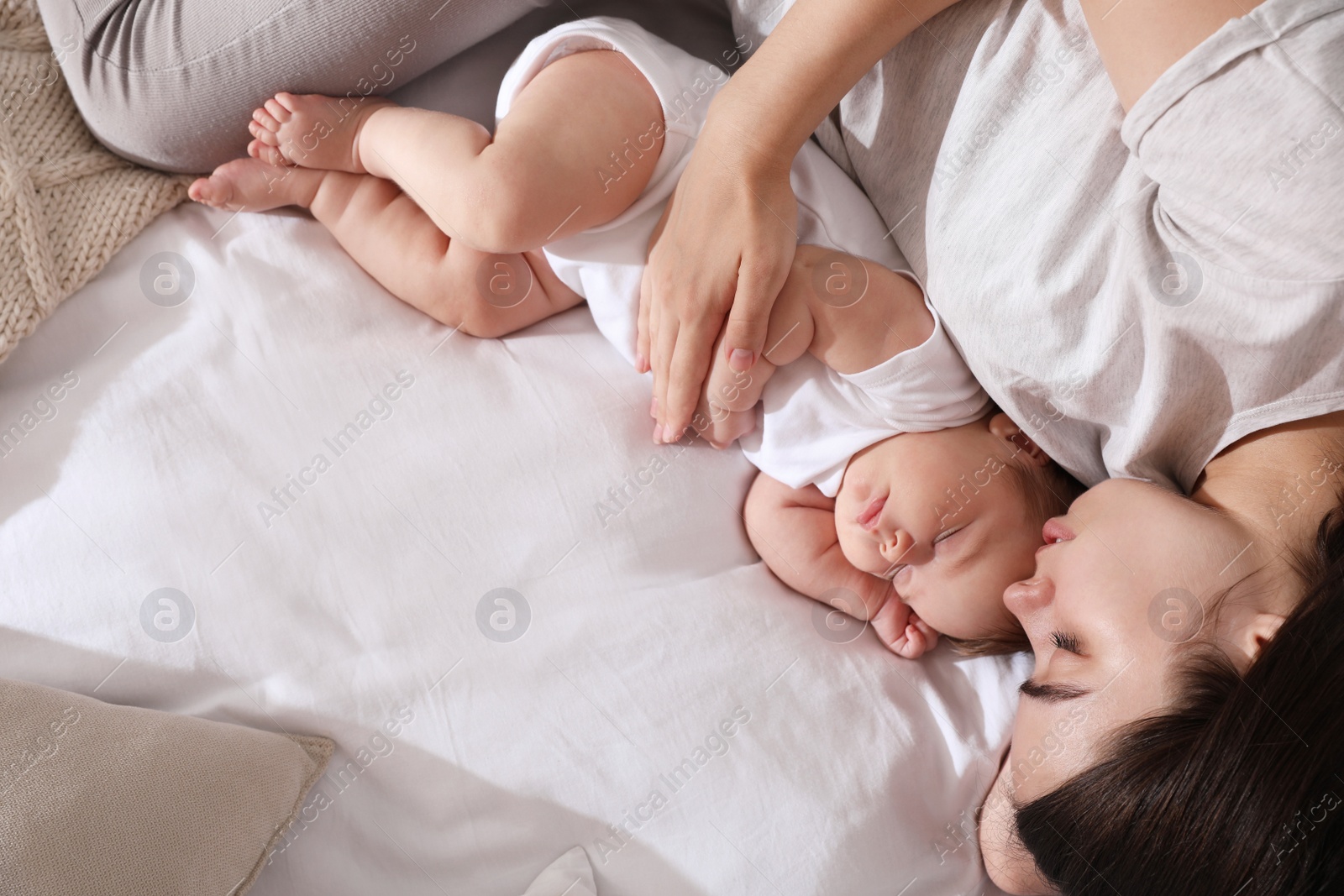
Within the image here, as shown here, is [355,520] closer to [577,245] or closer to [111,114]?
[577,245]

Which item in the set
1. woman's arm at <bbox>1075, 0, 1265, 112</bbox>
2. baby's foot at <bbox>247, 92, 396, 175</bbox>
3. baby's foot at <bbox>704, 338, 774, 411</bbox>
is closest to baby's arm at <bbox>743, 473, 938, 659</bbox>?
baby's foot at <bbox>704, 338, 774, 411</bbox>

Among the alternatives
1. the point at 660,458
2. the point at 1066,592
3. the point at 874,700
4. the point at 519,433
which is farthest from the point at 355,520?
the point at 1066,592

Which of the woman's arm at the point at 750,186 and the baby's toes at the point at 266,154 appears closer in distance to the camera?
the woman's arm at the point at 750,186

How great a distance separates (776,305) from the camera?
97 centimetres

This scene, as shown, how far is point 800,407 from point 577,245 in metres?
Answer: 0.31

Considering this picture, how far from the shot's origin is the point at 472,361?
104 centimetres

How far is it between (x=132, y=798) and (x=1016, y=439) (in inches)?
36.4

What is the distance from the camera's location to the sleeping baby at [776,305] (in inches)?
37.8

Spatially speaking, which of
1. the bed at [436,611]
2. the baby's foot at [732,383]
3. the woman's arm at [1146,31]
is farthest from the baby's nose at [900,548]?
the woman's arm at [1146,31]

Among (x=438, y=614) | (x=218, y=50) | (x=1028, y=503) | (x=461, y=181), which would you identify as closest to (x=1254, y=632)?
(x=1028, y=503)

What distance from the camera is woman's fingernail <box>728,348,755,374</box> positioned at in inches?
37.5

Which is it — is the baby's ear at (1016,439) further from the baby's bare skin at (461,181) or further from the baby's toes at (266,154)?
the baby's toes at (266,154)

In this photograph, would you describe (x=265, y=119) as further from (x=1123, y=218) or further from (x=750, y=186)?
(x=1123, y=218)

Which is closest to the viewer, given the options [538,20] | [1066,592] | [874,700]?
[1066,592]
